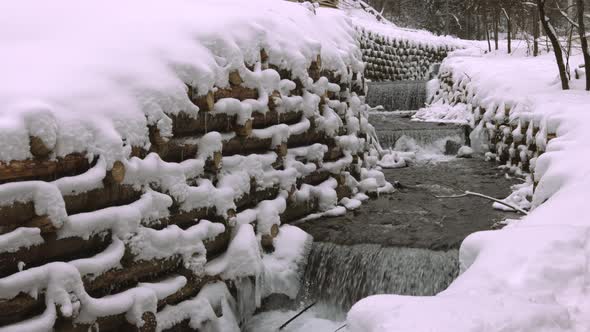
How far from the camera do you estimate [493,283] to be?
84.0 inches

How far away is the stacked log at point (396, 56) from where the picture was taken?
1627cm

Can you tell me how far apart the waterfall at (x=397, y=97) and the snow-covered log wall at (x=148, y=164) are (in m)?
8.38

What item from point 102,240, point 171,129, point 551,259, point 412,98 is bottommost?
point 412,98

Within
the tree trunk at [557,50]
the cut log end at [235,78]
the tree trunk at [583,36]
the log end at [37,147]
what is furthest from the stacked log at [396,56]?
the log end at [37,147]

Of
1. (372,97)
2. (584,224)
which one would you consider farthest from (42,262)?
(372,97)

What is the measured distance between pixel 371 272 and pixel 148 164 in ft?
6.41

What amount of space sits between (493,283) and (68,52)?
8.02 ft

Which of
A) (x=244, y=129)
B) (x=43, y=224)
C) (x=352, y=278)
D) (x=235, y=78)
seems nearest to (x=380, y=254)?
(x=352, y=278)

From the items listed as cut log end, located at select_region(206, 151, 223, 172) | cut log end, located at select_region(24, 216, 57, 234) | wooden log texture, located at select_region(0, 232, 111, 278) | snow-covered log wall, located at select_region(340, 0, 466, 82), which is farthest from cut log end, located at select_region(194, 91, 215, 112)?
snow-covered log wall, located at select_region(340, 0, 466, 82)

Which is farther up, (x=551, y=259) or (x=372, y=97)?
(x=551, y=259)

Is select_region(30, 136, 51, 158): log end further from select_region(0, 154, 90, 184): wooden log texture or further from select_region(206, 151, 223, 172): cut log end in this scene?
select_region(206, 151, 223, 172): cut log end

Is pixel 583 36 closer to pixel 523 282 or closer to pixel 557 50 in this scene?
pixel 557 50

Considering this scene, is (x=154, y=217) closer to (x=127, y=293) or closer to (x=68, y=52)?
(x=127, y=293)

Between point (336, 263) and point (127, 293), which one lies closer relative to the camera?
point (127, 293)
